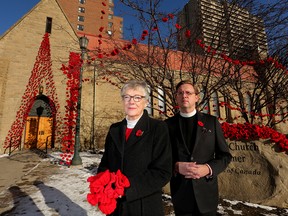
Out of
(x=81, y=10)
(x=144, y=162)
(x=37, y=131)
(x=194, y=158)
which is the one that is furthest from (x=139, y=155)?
(x=81, y=10)

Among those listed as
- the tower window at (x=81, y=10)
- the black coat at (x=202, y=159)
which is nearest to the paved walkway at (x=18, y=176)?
the black coat at (x=202, y=159)

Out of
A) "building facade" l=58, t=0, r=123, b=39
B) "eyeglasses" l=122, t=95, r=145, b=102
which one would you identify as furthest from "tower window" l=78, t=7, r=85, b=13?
"eyeglasses" l=122, t=95, r=145, b=102

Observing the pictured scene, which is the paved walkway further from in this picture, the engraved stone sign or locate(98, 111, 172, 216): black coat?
the engraved stone sign

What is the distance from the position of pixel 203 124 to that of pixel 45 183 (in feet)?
19.2

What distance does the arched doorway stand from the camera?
13391mm

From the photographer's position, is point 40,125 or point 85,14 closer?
point 40,125

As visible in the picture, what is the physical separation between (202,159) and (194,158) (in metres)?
0.10

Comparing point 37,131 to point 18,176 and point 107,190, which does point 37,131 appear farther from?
point 107,190

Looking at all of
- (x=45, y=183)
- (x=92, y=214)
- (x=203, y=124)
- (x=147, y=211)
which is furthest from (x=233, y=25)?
(x=45, y=183)

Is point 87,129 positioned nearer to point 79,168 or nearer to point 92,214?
point 79,168

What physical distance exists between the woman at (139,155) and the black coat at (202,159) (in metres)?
0.41

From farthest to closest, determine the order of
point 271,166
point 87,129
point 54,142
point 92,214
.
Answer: point 87,129
point 54,142
point 271,166
point 92,214

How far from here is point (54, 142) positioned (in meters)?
13.3

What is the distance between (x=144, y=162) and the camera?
63.4 inches
